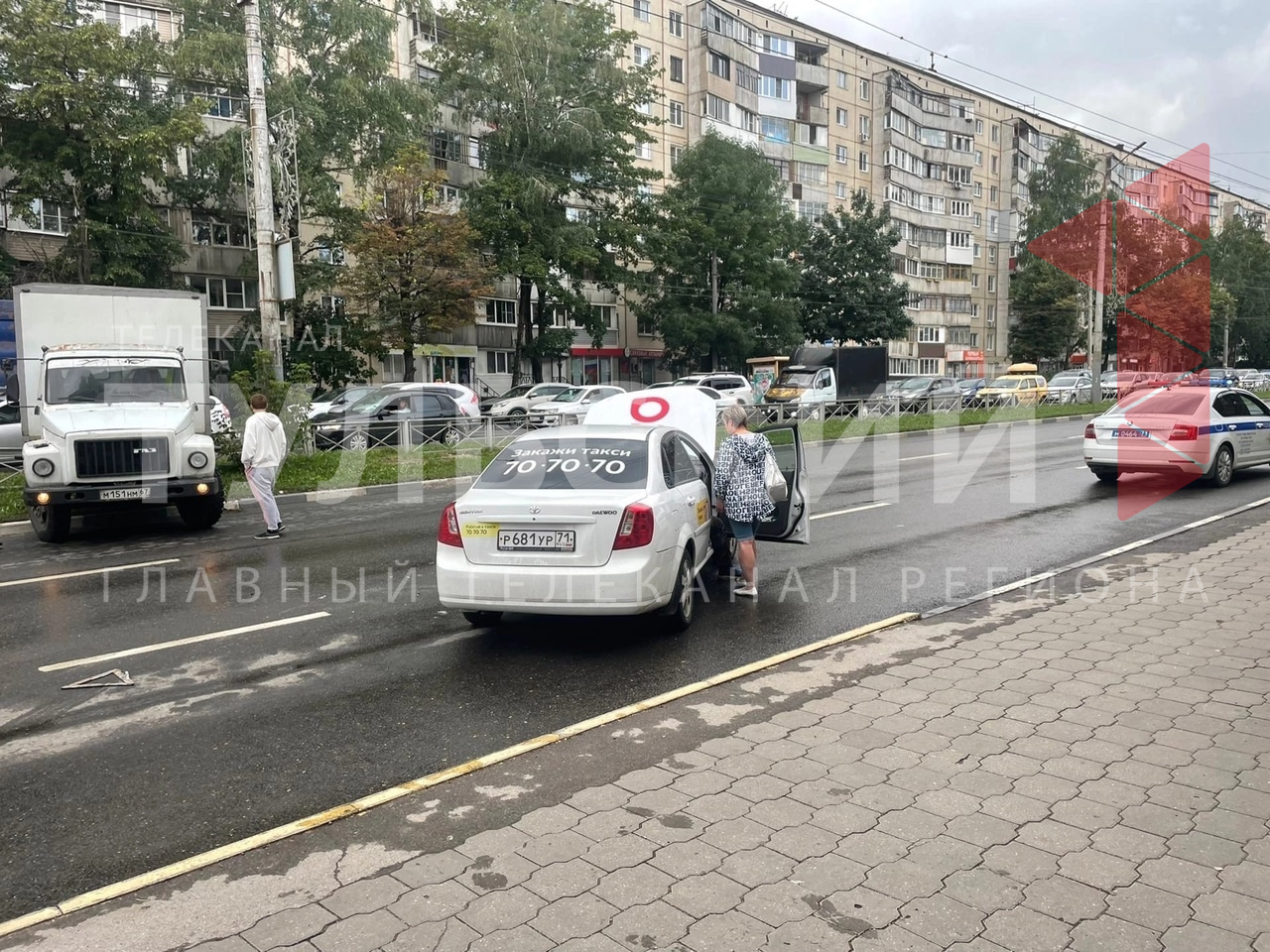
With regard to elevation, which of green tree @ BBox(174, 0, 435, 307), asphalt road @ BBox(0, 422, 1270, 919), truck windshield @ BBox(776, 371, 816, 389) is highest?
green tree @ BBox(174, 0, 435, 307)

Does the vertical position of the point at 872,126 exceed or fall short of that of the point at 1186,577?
it exceeds it

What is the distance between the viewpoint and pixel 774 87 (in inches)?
2393

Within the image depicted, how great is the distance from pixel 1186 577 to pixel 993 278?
7835cm

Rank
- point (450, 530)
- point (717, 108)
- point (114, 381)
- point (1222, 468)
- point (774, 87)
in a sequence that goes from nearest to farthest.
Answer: point (450, 530) → point (114, 381) → point (1222, 468) → point (717, 108) → point (774, 87)

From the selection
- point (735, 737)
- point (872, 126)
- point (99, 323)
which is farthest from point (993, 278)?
point (735, 737)

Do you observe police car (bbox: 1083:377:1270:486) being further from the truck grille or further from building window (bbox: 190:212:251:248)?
building window (bbox: 190:212:251:248)

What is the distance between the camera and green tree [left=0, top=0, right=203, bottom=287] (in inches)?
1111

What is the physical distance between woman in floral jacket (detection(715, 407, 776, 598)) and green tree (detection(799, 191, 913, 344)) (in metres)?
48.9

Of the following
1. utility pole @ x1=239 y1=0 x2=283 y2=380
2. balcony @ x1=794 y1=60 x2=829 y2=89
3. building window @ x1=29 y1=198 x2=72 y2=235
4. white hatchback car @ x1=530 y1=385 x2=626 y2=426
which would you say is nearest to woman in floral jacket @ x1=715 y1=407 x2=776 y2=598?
utility pole @ x1=239 y1=0 x2=283 y2=380

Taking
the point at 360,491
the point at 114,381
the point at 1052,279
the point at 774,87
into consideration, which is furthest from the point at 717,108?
the point at 114,381

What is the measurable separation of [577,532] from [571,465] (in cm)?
79

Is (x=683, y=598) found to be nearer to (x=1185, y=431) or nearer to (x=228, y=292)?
(x=1185, y=431)

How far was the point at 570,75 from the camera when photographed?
39531mm

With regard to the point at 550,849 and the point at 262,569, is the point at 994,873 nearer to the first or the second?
the point at 550,849
